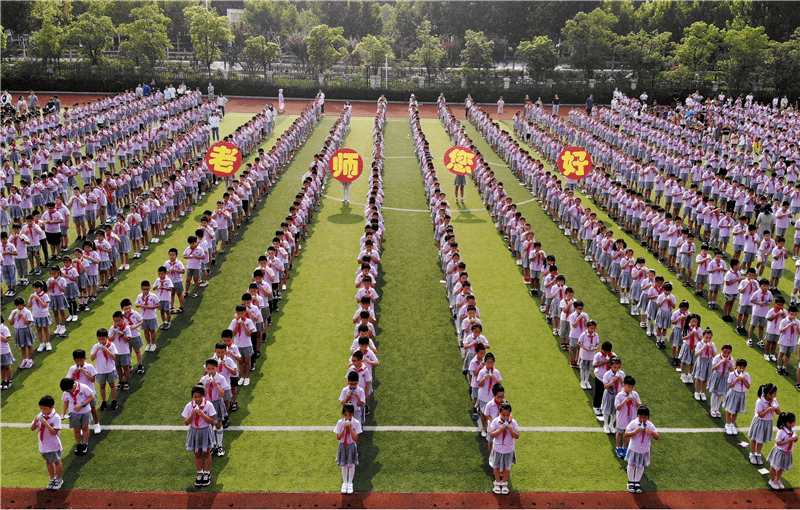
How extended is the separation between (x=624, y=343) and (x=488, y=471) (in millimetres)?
5554

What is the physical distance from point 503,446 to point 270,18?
8148 cm

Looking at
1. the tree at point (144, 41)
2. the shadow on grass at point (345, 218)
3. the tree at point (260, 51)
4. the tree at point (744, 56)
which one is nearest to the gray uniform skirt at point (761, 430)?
the shadow on grass at point (345, 218)

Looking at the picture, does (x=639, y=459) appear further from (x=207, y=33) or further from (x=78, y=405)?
(x=207, y=33)

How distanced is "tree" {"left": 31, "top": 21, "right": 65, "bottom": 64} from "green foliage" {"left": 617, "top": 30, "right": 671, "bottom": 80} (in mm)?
44606

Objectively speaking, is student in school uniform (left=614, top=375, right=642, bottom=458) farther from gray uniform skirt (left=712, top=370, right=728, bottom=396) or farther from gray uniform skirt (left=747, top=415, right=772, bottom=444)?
gray uniform skirt (left=712, top=370, right=728, bottom=396)

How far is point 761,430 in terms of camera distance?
34.3 ft

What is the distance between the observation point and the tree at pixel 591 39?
57.8 meters

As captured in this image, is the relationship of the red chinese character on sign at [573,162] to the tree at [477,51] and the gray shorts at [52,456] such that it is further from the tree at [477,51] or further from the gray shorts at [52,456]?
the tree at [477,51]

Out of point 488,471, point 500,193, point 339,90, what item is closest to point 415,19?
point 339,90

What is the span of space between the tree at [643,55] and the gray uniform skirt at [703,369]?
49630mm

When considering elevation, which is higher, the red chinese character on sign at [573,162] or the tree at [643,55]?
the tree at [643,55]

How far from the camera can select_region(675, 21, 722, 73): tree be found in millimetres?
56531

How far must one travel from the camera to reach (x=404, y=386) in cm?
1282

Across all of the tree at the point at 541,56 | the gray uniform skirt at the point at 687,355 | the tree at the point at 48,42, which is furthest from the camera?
the tree at the point at 541,56
